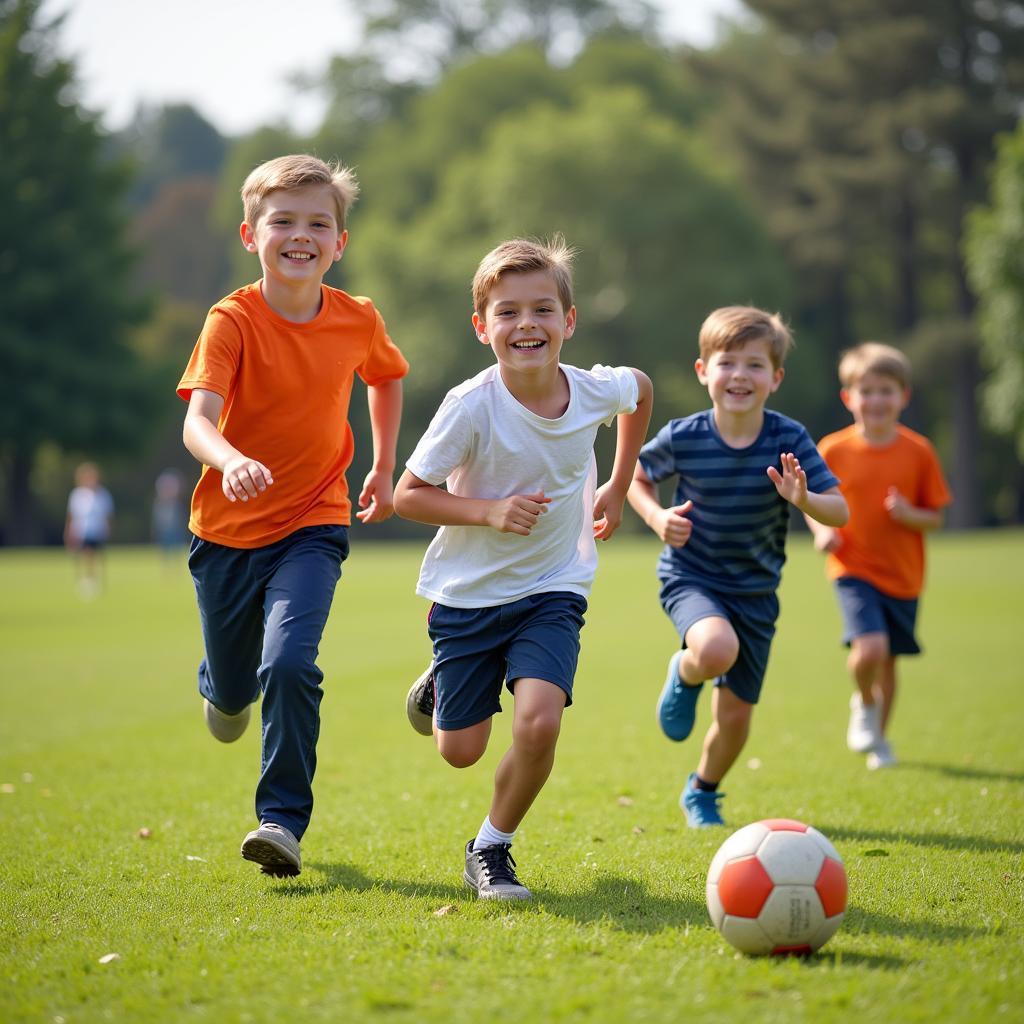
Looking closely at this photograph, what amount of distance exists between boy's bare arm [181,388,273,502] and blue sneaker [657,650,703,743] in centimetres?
233

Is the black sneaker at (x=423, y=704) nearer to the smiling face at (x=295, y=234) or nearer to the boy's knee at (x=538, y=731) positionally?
the boy's knee at (x=538, y=731)

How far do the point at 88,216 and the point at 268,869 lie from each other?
49.0m

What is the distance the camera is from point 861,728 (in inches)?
308

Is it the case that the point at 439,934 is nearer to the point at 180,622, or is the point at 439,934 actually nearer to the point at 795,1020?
the point at 795,1020

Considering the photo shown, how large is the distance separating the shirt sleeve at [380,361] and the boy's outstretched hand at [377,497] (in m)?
0.41

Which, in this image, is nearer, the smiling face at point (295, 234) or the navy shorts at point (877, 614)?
the smiling face at point (295, 234)

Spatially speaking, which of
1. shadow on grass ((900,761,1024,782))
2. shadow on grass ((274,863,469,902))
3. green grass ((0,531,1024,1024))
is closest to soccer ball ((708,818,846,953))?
green grass ((0,531,1024,1024))

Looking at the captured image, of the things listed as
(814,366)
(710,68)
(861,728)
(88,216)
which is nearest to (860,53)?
(710,68)

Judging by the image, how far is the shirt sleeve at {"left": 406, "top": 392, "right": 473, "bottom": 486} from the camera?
490 cm

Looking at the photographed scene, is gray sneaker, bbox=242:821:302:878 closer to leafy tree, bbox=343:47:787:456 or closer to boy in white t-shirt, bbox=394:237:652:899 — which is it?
boy in white t-shirt, bbox=394:237:652:899

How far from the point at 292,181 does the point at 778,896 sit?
3.26 m

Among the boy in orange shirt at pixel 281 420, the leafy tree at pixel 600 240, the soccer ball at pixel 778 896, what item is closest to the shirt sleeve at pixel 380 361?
the boy in orange shirt at pixel 281 420

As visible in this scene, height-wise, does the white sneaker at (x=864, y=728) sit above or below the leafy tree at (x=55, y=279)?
below

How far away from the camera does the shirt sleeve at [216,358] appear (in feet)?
16.8
